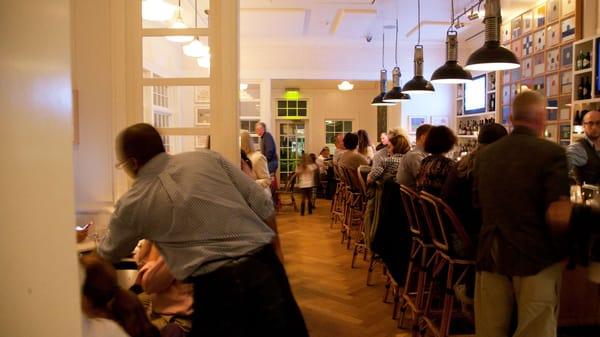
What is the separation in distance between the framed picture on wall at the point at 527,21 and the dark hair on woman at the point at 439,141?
4.55m

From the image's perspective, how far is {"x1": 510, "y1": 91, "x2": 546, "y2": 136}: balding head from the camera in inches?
84.0

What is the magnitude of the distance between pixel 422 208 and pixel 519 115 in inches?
35.1

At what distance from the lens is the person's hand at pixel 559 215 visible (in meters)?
1.96

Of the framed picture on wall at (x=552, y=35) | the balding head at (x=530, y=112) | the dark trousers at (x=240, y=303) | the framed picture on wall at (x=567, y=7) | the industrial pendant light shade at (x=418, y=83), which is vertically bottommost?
the dark trousers at (x=240, y=303)

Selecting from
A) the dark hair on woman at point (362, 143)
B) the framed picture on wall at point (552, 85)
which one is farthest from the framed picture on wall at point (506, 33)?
the dark hair on woman at point (362, 143)

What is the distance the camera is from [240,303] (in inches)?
66.1

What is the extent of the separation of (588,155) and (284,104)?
9.34 m

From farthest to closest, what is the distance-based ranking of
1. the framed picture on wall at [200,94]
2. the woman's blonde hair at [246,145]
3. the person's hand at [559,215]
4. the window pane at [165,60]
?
the framed picture on wall at [200,94] < the window pane at [165,60] < the woman's blonde hair at [246,145] < the person's hand at [559,215]

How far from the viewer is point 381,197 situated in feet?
11.5

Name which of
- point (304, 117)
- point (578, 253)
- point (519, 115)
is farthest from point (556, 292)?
point (304, 117)

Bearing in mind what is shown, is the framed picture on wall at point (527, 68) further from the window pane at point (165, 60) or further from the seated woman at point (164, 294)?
the seated woman at point (164, 294)

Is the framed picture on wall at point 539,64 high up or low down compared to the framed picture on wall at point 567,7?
down

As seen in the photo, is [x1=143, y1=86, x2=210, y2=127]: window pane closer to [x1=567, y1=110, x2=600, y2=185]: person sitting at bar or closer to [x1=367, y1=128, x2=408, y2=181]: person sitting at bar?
[x1=367, y1=128, x2=408, y2=181]: person sitting at bar

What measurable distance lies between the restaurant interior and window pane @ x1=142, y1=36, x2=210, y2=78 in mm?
45
